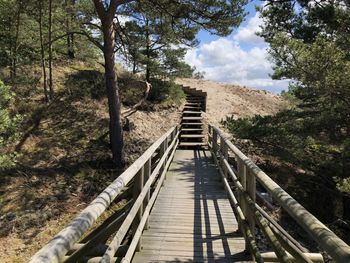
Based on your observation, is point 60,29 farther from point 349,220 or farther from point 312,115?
point 349,220

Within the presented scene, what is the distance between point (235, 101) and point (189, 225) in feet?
59.2

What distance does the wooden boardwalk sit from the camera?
15.6 ft

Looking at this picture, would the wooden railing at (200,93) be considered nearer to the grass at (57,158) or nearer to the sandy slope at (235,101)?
the sandy slope at (235,101)

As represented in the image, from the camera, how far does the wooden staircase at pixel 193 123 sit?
16.5m

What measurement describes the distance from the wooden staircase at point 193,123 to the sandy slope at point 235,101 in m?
0.56

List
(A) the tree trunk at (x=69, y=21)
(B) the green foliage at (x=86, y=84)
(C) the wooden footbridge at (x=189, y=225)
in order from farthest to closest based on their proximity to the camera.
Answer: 1. (B) the green foliage at (x=86, y=84)
2. (A) the tree trunk at (x=69, y=21)
3. (C) the wooden footbridge at (x=189, y=225)

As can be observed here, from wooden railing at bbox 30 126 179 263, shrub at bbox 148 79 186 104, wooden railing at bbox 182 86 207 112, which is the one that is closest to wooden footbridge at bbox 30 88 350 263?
wooden railing at bbox 30 126 179 263

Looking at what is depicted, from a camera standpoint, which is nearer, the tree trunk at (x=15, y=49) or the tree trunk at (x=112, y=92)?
the tree trunk at (x=112, y=92)

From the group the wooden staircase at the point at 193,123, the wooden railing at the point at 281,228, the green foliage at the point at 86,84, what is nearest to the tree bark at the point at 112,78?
the wooden staircase at the point at 193,123

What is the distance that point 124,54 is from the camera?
15.2 meters

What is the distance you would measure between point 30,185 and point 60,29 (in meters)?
8.08

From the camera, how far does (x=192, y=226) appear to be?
19.3 ft

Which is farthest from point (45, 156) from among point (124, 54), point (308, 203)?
point (308, 203)

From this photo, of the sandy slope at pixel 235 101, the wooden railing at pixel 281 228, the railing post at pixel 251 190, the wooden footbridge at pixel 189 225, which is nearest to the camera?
the wooden railing at pixel 281 228
